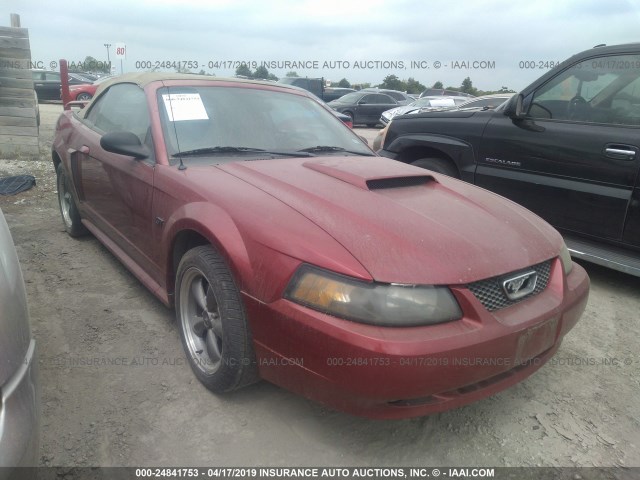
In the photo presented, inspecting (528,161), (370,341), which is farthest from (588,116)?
(370,341)

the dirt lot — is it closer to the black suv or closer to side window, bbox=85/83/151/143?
the black suv

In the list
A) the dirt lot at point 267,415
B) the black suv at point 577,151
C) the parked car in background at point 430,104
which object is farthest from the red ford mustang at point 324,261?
the parked car in background at point 430,104

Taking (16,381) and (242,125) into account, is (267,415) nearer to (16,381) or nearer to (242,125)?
(16,381)

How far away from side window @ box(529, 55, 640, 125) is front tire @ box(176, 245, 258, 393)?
3082 mm

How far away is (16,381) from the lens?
4.49ft

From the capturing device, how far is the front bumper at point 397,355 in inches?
67.8

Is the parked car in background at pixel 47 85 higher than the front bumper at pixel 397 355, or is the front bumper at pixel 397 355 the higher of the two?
the parked car in background at pixel 47 85

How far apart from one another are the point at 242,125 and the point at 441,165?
2.36 metres

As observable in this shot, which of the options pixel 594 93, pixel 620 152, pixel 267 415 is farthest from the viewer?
pixel 594 93

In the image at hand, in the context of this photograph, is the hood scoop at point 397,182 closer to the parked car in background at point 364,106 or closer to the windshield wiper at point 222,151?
the windshield wiper at point 222,151

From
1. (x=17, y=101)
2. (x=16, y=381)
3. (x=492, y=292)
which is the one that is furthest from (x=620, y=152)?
(x=17, y=101)

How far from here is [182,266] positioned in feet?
8.16

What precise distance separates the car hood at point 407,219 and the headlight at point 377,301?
0.05 metres

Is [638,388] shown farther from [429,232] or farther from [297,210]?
[297,210]
